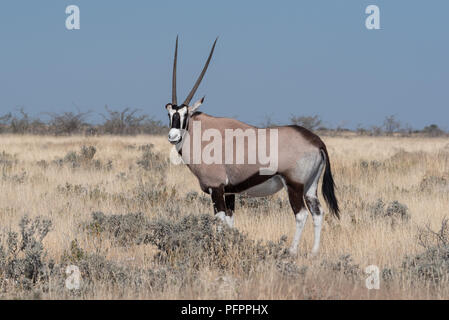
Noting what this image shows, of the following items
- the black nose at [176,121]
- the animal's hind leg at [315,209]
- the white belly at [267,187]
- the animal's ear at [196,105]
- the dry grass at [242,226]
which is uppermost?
the animal's ear at [196,105]

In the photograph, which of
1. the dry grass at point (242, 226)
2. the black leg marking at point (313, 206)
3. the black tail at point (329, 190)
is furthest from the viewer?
the black tail at point (329, 190)

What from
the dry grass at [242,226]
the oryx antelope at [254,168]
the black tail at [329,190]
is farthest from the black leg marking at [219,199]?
the black tail at [329,190]

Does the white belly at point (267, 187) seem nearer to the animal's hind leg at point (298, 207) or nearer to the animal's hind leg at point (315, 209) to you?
the animal's hind leg at point (298, 207)

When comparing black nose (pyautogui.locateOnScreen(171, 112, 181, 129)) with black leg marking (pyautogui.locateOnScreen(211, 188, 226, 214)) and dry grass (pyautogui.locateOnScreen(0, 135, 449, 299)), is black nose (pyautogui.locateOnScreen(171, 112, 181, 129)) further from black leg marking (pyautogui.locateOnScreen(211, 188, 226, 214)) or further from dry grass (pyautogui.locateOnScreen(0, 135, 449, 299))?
dry grass (pyautogui.locateOnScreen(0, 135, 449, 299))

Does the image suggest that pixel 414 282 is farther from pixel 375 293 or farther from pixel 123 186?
pixel 123 186

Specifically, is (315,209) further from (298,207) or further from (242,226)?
(242,226)

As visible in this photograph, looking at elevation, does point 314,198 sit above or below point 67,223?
above

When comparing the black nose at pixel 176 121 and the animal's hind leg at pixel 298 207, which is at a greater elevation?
the black nose at pixel 176 121

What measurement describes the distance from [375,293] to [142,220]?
12.7ft

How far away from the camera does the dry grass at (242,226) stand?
4656mm

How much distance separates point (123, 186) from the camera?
12664mm

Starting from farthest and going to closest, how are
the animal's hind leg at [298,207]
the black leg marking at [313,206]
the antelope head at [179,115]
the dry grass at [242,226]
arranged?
the black leg marking at [313,206], the animal's hind leg at [298,207], the antelope head at [179,115], the dry grass at [242,226]

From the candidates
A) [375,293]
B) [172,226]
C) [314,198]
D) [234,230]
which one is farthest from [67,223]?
[375,293]

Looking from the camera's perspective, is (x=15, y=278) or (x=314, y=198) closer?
(x=15, y=278)
